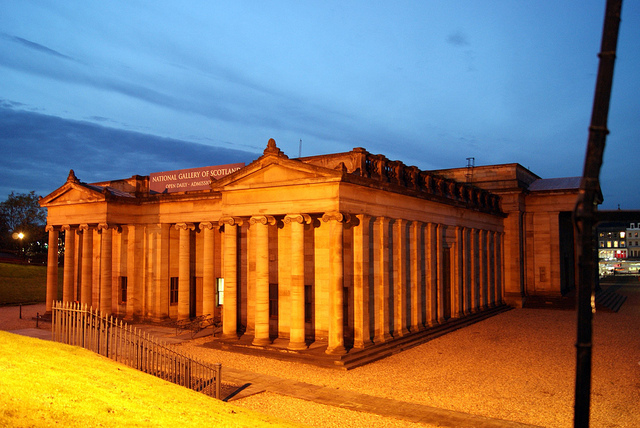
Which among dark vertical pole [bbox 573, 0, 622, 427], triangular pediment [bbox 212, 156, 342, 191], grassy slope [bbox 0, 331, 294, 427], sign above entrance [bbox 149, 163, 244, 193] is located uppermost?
sign above entrance [bbox 149, 163, 244, 193]

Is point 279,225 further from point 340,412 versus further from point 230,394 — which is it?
point 340,412

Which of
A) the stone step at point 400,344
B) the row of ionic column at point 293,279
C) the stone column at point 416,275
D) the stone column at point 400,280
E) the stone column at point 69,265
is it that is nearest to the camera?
the stone step at point 400,344

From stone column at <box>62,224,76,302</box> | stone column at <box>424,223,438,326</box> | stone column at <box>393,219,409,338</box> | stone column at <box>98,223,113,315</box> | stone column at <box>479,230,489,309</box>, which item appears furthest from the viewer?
stone column at <box>479,230,489,309</box>

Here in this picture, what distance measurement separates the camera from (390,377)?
69.4 feet

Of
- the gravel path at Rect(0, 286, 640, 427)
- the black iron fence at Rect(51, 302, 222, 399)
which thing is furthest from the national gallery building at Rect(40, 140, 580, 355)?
the black iron fence at Rect(51, 302, 222, 399)

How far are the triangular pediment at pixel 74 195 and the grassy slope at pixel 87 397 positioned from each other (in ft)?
73.7

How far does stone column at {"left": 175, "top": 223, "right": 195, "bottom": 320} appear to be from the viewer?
1400 inches

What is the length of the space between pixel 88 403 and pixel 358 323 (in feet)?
53.3

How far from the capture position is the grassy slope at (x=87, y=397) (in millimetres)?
9516

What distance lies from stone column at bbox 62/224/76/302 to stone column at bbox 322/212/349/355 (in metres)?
24.1

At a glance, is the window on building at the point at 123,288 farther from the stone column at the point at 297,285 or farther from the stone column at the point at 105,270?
the stone column at the point at 297,285

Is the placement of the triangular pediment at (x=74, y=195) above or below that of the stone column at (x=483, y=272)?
above

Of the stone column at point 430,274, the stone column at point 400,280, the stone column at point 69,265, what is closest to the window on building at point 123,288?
the stone column at point 69,265

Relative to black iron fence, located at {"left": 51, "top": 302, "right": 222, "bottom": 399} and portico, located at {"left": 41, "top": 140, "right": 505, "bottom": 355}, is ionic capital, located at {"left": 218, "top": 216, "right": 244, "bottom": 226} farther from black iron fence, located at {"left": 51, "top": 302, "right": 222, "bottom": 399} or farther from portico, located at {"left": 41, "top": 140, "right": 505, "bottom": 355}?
black iron fence, located at {"left": 51, "top": 302, "right": 222, "bottom": 399}
